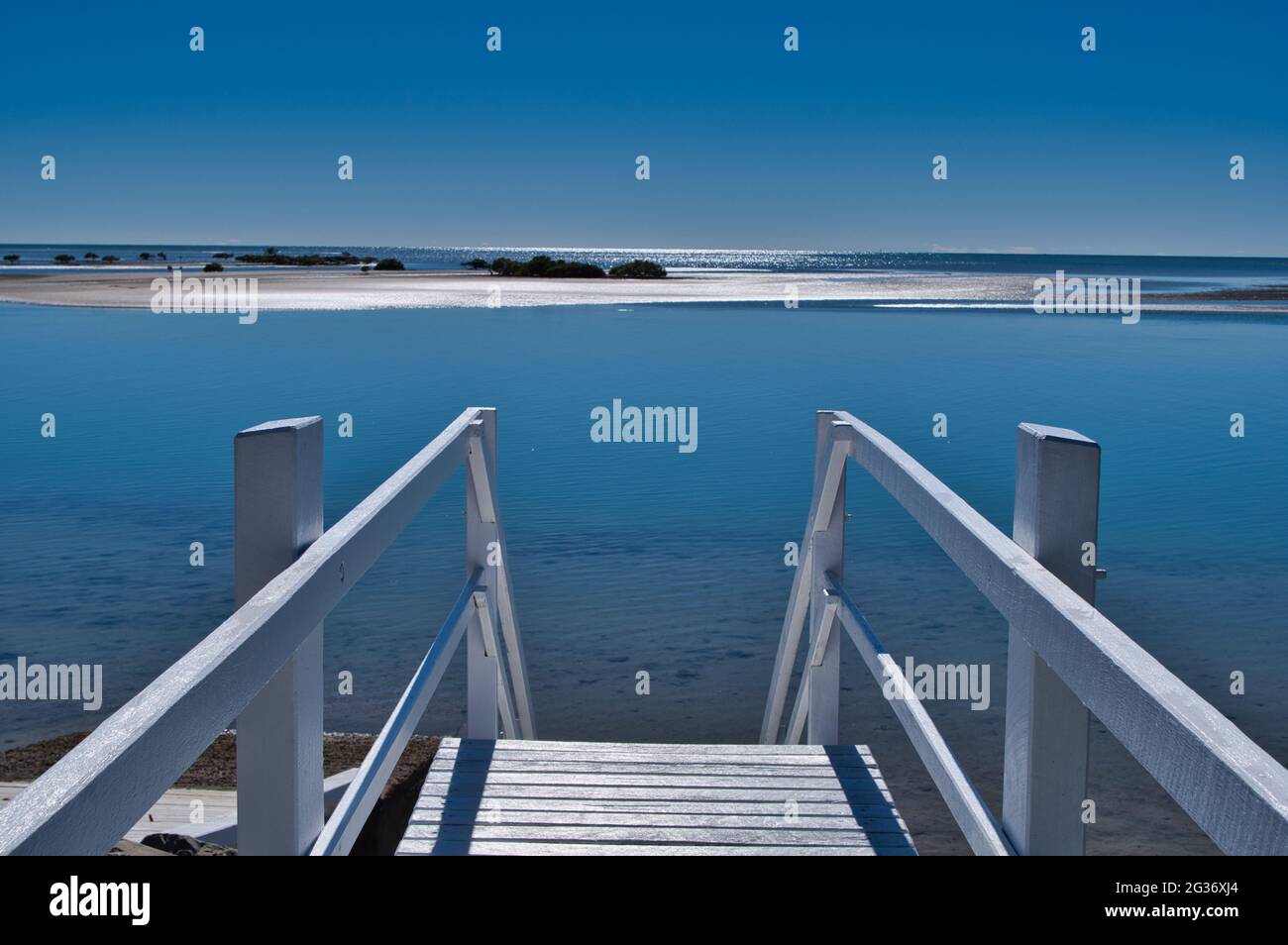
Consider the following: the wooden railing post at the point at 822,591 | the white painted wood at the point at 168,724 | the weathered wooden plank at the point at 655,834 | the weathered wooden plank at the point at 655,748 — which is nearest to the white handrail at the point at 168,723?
the white painted wood at the point at 168,724

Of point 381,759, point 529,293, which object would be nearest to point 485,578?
point 381,759

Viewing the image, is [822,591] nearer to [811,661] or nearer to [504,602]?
[811,661]

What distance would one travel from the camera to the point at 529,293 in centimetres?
3806

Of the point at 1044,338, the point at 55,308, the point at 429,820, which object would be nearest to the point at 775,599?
the point at 429,820

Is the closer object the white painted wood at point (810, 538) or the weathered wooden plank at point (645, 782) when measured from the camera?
the weathered wooden plank at point (645, 782)

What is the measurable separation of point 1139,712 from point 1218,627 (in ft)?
21.7

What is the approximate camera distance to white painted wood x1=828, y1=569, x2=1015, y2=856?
82.4 inches

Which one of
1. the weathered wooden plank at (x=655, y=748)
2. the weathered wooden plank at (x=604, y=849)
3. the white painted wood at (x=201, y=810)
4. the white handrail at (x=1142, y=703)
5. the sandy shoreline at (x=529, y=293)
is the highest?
the sandy shoreline at (x=529, y=293)

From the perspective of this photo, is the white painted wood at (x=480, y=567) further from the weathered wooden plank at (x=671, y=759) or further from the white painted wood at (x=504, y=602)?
the weathered wooden plank at (x=671, y=759)

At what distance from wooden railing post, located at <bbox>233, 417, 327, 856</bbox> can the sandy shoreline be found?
28.5 m

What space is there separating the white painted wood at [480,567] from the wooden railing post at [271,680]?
92.7 inches

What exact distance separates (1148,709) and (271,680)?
119 centimetres

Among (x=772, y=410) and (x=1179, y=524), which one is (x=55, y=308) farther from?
(x=1179, y=524)

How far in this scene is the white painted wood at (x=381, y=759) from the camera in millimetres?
2086
